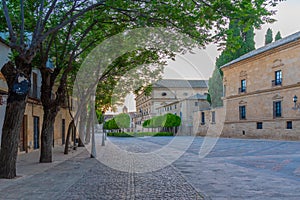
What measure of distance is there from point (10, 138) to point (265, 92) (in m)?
31.4

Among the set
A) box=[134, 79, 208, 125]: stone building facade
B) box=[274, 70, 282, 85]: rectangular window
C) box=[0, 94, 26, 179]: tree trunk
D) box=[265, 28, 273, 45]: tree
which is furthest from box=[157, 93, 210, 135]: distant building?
box=[0, 94, 26, 179]: tree trunk

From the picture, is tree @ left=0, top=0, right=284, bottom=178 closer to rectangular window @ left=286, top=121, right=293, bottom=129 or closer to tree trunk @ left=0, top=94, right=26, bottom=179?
tree trunk @ left=0, top=94, right=26, bottom=179

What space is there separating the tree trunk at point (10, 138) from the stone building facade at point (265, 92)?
26.9 m

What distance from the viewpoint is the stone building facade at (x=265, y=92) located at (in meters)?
31.8

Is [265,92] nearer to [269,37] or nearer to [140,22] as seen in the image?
[269,37]

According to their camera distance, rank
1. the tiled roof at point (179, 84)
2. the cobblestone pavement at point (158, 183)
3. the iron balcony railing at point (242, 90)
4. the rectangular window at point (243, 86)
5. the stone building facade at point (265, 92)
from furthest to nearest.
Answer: the tiled roof at point (179, 84) → the rectangular window at point (243, 86) → the iron balcony railing at point (242, 90) → the stone building facade at point (265, 92) → the cobblestone pavement at point (158, 183)

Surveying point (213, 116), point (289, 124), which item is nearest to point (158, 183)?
point (289, 124)

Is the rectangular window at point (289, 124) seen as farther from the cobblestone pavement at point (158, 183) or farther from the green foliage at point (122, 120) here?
the green foliage at point (122, 120)

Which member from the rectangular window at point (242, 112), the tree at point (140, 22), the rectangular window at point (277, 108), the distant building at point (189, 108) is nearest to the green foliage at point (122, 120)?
the distant building at point (189, 108)

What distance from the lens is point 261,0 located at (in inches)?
319

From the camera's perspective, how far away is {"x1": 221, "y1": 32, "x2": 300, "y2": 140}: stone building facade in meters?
31.8

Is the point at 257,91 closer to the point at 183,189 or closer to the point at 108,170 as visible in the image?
the point at 108,170

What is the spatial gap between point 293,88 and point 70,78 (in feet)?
68.5

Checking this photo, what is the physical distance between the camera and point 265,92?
36.3 meters
